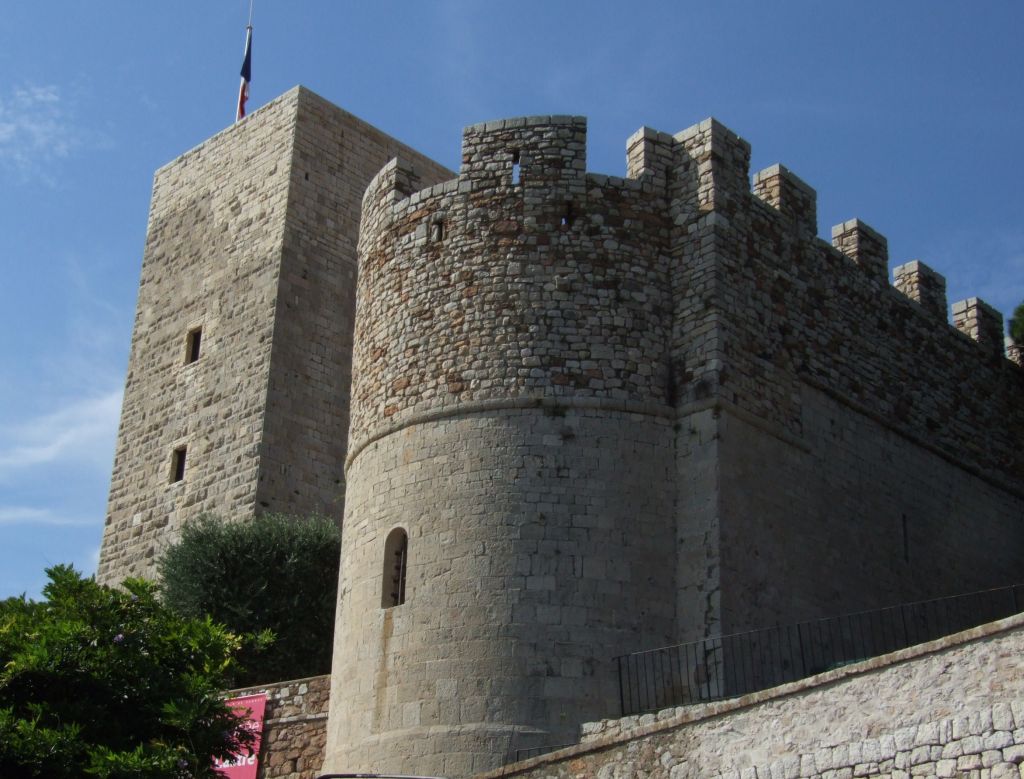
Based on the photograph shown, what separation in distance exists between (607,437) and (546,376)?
84cm

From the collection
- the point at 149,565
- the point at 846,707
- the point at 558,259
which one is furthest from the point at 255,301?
the point at 846,707

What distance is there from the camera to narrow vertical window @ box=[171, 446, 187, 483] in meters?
22.7

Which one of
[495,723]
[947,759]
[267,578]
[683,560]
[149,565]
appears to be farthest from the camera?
[149,565]

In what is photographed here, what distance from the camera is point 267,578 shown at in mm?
19219

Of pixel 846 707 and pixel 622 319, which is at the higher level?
pixel 622 319

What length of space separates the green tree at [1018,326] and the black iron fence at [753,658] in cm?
620

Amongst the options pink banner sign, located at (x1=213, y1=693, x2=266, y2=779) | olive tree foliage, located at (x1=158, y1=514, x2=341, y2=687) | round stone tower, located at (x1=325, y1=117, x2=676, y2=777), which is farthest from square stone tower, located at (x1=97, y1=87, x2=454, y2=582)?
round stone tower, located at (x1=325, y1=117, x2=676, y2=777)

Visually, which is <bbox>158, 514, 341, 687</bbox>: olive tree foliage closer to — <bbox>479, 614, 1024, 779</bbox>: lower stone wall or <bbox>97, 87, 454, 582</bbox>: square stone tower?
<bbox>97, 87, 454, 582</bbox>: square stone tower

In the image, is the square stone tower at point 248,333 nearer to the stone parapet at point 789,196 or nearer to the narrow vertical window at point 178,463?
the narrow vertical window at point 178,463

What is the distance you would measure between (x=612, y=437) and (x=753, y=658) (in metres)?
2.44

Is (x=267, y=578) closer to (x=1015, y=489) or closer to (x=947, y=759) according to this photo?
(x=1015, y=489)

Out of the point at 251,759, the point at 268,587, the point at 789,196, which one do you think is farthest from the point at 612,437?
the point at 268,587

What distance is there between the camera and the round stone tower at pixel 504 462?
45.3 feet

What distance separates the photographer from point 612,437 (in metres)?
14.8
